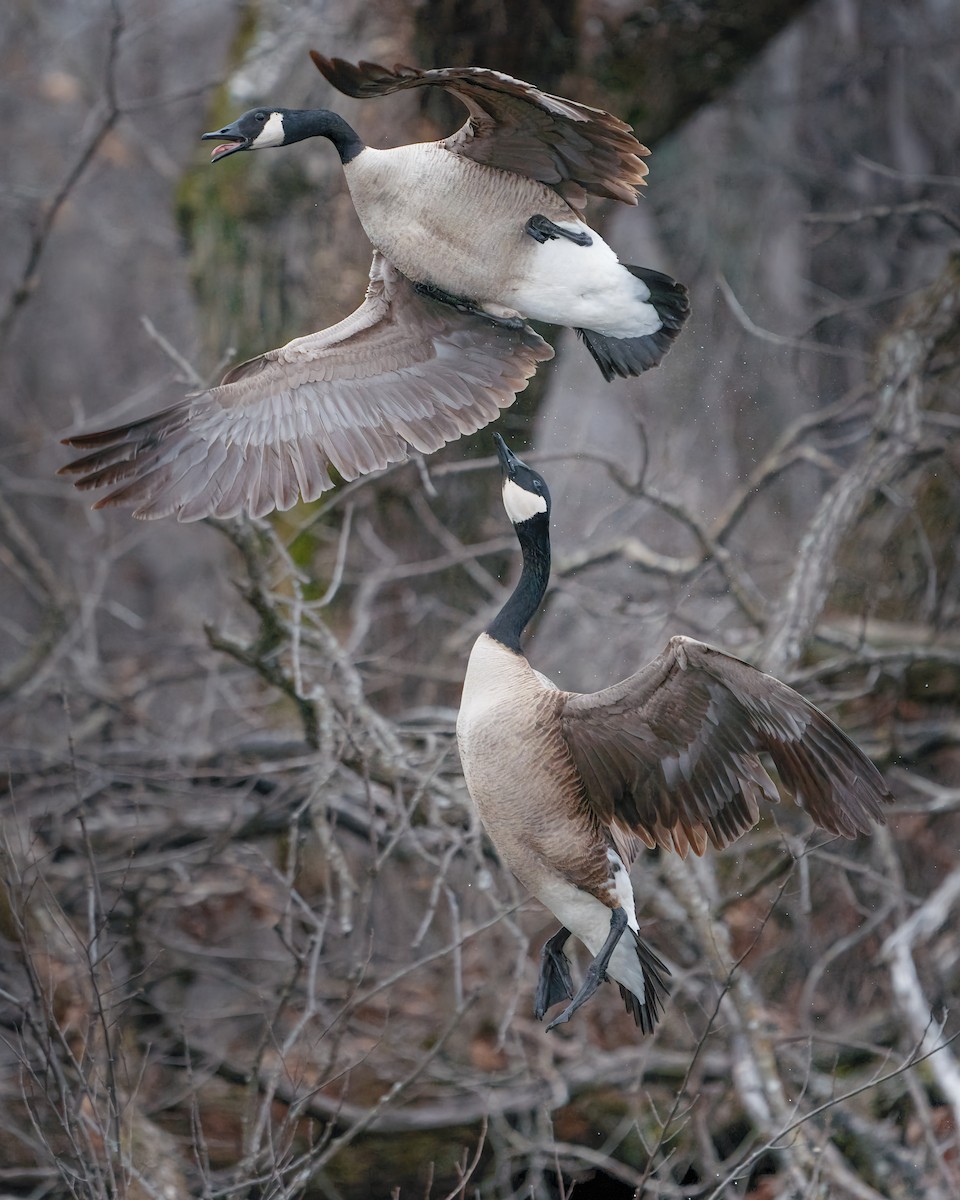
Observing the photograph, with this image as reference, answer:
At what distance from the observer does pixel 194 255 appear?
8078 millimetres

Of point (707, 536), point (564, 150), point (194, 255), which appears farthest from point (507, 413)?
point (564, 150)

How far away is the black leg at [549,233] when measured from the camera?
14.1 ft

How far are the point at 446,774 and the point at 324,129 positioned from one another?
8.50 ft

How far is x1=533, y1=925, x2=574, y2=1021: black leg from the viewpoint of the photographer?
158 inches

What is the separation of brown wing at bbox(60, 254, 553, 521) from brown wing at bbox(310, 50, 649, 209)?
1.72 feet

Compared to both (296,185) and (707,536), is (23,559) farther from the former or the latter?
(707,536)

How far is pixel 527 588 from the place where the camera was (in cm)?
405

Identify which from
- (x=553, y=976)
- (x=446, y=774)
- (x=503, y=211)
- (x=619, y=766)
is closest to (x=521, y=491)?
(x=619, y=766)

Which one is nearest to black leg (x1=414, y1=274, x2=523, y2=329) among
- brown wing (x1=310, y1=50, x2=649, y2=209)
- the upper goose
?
the upper goose

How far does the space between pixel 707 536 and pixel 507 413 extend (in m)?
1.45

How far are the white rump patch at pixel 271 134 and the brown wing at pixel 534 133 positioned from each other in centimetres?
47

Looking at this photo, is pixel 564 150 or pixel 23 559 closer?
pixel 564 150

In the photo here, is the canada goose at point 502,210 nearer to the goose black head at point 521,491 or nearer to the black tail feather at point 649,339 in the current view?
the black tail feather at point 649,339

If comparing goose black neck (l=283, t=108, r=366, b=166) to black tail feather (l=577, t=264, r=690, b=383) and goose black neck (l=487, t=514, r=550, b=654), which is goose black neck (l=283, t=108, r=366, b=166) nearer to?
black tail feather (l=577, t=264, r=690, b=383)
